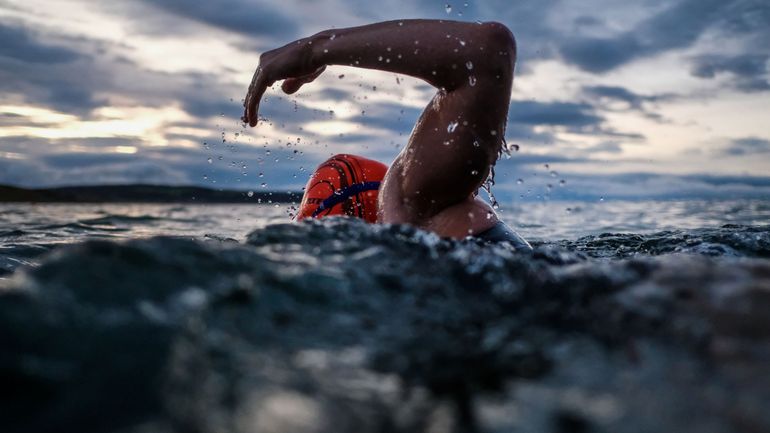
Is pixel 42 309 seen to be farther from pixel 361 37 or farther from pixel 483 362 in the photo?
pixel 361 37

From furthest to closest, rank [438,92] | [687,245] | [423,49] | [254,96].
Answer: [687,245]
[254,96]
[438,92]
[423,49]

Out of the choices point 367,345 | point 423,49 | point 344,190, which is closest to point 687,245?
point 344,190

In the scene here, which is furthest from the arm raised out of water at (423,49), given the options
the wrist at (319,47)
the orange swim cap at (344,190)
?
the orange swim cap at (344,190)

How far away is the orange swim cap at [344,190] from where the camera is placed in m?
4.19

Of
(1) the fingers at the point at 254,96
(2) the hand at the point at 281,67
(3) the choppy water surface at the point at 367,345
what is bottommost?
(3) the choppy water surface at the point at 367,345

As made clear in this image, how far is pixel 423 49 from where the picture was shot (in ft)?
9.09

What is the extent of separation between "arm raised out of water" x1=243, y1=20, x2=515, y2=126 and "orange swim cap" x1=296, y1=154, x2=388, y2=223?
4.47 feet

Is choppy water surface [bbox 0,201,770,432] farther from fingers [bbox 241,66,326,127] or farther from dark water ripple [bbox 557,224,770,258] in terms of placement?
dark water ripple [bbox 557,224,770,258]

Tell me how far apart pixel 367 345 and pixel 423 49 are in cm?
188

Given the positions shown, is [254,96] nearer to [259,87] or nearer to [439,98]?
[259,87]

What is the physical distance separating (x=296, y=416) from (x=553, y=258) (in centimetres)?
161

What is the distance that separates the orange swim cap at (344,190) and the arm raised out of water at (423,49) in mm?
1364

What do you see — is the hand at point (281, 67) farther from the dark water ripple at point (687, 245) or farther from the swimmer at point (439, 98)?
the dark water ripple at point (687, 245)

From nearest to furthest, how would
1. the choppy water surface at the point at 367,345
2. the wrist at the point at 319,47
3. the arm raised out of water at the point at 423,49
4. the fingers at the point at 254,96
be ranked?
the choppy water surface at the point at 367,345
the arm raised out of water at the point at 423,49
the wrist at the point at 319,47
the fingers at the point at 254,96
